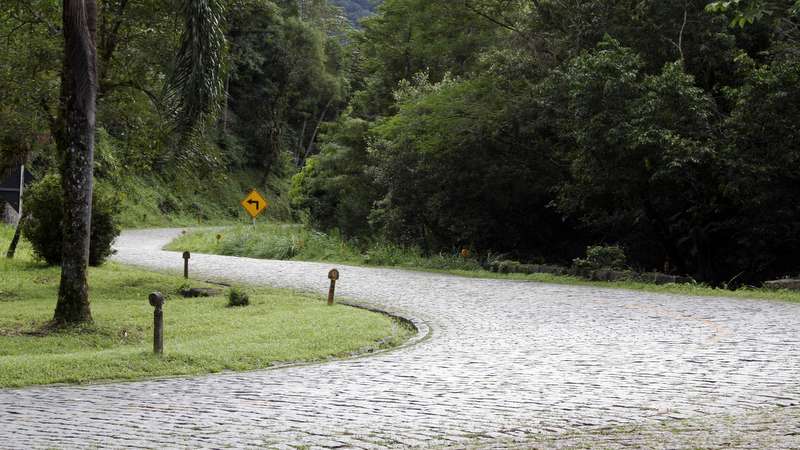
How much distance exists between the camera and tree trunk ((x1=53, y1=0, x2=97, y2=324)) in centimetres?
1330

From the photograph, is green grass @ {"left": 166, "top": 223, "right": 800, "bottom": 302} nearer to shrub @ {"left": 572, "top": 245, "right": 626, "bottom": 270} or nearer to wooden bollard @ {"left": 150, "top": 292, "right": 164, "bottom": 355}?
shrub @ {"left": 572, "top": 245, "right": 626, "bottom": 270}

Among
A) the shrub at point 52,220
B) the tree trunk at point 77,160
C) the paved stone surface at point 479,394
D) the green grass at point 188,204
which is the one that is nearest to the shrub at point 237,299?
the tree trunk at point 77,160

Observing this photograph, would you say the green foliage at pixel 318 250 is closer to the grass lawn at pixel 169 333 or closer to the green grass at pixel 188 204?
the grass lawn at pixel 169 333

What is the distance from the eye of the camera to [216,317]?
14891 mm

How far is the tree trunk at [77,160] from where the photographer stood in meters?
13.3

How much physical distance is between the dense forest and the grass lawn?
9.69 feet

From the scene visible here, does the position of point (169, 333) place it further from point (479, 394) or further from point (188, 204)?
point (188, 204)

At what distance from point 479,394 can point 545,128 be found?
20171 millimetres

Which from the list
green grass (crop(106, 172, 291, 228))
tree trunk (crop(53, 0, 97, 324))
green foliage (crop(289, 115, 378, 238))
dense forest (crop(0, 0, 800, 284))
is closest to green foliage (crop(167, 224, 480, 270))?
dense forest (crop(0, 0, 800, 284))

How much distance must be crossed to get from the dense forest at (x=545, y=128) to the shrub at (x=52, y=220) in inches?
39.7

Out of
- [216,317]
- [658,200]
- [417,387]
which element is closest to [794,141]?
[658,200]

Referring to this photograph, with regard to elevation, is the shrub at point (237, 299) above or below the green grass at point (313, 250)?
below

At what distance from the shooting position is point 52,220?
2261 cm

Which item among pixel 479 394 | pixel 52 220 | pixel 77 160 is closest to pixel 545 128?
pixel 52 220
